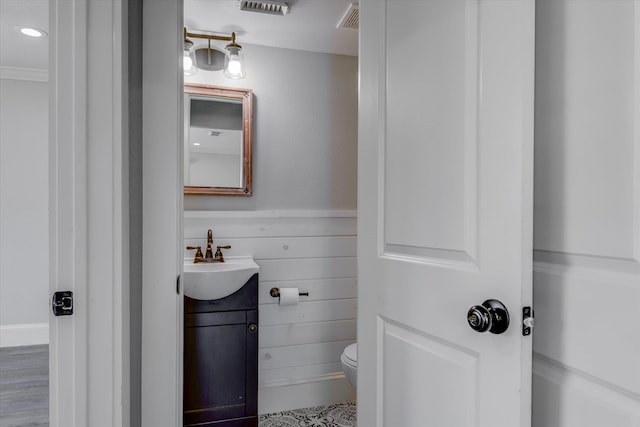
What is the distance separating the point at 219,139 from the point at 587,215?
1.99 m

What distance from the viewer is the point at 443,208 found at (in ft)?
3.01

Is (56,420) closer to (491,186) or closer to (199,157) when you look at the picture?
(491,186)

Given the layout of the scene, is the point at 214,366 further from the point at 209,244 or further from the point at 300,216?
the point at 300,216

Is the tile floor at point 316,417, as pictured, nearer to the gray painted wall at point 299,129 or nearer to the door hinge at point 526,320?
the gray painted wall at point 299,129

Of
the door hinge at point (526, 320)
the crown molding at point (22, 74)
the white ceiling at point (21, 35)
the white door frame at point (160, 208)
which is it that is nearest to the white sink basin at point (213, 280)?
the white door frame at point (160, 208)

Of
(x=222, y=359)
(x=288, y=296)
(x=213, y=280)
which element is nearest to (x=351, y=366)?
(x=288, y=296)

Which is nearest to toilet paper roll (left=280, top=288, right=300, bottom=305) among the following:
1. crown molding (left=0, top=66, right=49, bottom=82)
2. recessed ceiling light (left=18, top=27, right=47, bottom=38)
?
recessed ceiling light (left=18, top=27, right=47, bottom=38)

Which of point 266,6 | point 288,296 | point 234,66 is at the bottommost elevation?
point 288,296

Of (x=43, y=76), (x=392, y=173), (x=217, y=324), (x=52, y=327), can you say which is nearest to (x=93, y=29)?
(x=52, y=327)

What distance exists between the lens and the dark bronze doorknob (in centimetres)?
75

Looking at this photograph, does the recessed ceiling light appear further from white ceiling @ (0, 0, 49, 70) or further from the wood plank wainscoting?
the wood plank wainscoting

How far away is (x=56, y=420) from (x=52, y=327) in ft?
0.79

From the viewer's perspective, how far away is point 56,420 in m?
0.97

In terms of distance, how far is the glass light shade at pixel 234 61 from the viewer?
7.20 feet
